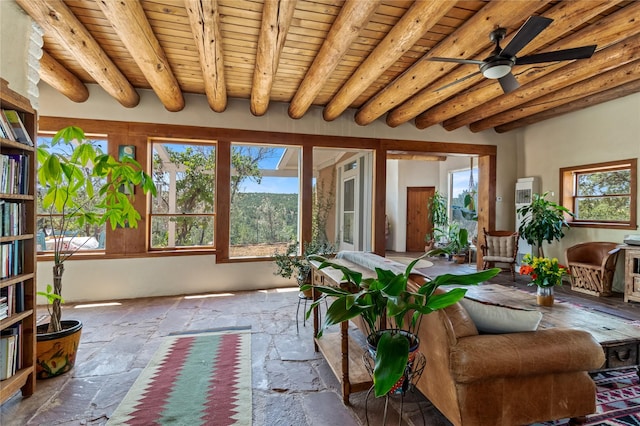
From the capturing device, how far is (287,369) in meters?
2.47

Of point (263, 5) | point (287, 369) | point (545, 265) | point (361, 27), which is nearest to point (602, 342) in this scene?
point (545, 265)

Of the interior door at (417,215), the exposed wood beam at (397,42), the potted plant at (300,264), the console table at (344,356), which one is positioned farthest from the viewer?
the interior door at (417,215)

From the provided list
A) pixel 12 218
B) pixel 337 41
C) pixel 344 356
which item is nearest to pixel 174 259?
pixel 12 218

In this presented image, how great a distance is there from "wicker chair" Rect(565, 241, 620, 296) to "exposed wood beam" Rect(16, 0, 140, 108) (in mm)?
6731

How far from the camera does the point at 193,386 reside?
7.27 ft

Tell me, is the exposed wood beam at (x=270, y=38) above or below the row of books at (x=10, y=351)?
above

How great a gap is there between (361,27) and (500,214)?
17.0 ft

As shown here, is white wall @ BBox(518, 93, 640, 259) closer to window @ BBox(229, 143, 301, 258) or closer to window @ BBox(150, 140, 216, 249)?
window @ BBox(229, 143, 301, 258)

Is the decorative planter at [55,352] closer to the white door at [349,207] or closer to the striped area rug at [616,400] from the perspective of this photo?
the striped area rug at [616,400]

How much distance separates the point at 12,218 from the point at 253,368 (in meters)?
1.92

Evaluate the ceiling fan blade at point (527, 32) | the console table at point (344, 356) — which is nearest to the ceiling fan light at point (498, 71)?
the ceiling fan blade at point (527, 32)

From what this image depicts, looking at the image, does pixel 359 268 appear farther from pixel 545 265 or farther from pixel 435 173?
pixel 435 173

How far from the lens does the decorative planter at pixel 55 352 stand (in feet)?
7.43

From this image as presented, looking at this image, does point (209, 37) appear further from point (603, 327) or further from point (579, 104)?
point (579, 104)
